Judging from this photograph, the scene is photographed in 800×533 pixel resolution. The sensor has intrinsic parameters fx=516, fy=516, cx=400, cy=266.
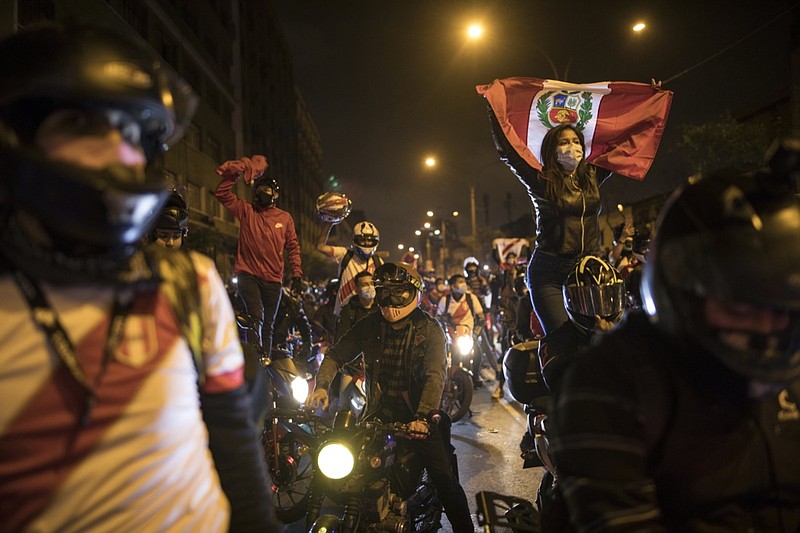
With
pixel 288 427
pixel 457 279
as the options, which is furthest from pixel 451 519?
pixel 457 279

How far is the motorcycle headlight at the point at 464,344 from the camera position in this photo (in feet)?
31.0

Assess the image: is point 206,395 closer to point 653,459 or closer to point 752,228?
point 653,459

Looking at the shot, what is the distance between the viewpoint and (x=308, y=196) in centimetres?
8575

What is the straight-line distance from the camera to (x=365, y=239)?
23.1ft

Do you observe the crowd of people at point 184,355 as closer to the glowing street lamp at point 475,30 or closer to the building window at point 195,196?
the glowing street lamp at point 475,30

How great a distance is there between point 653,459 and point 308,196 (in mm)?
86646

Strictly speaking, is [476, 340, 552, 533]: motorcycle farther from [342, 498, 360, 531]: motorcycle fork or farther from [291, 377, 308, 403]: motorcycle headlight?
[291, 377, 308, 403]: motorcycle headlight

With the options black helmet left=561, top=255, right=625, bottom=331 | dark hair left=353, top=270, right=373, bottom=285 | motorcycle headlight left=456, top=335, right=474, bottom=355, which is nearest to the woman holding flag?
black helmet left=561, top=255, right=625, bottom=331

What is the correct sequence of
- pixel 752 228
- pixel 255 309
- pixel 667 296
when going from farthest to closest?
pixel 255 309 → pixel 667 296 → pixel 752 228

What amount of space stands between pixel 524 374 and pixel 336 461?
1229 mm

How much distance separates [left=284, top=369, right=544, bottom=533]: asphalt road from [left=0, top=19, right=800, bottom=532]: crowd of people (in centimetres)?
326

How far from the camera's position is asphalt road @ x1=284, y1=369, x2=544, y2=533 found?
5.06 metres

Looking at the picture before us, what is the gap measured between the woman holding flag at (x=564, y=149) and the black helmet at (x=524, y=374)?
1.01 meters

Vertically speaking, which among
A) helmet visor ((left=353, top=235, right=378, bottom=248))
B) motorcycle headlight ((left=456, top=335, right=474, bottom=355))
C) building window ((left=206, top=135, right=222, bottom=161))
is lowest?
motorcycle headlight ((left=456, top=335, right=474, bottom=355))
